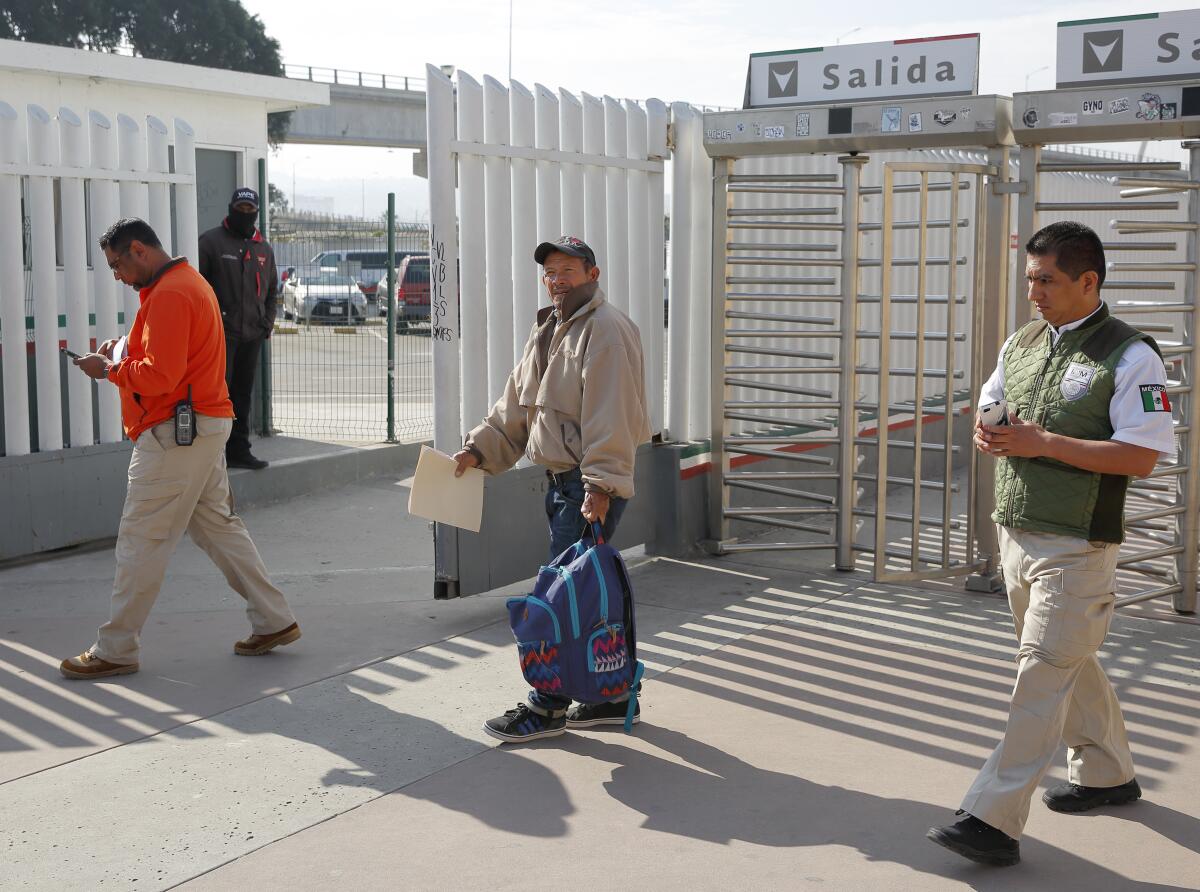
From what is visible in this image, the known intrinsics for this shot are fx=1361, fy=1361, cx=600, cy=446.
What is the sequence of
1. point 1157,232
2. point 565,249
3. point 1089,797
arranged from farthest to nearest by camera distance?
point 1157,232, point 565,249, point 1089,797

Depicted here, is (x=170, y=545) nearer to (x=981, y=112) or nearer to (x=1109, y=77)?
(x=981, y=112)

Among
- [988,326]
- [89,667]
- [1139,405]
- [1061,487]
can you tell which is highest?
[988,326]

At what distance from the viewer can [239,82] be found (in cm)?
1120

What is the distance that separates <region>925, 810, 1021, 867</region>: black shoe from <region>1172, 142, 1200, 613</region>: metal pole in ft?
11.4

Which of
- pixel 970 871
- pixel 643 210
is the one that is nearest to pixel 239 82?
pixel 643 210

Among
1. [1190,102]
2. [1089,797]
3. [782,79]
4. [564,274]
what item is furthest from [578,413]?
[1190,102]

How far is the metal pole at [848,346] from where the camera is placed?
7340 millimetres

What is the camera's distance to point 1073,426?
4055 mm

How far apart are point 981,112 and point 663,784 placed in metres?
3.89

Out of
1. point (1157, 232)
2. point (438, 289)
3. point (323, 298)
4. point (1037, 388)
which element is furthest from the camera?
point (323, 298)

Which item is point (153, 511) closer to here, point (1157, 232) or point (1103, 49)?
point (1103, 49)

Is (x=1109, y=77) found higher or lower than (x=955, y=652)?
higher

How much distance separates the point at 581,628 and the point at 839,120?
3.51 metres

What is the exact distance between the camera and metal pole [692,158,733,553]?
784 centimetres
